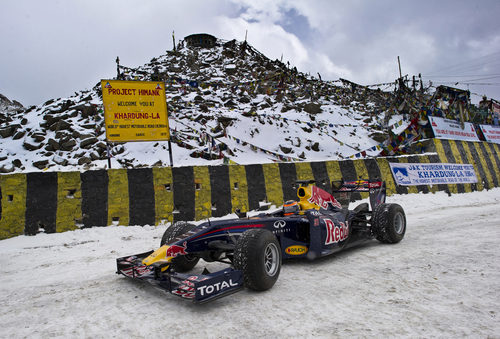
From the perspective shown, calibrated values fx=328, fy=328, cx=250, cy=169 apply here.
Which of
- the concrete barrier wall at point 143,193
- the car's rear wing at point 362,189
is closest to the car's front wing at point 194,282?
the concrete barrier wall at point 143,193

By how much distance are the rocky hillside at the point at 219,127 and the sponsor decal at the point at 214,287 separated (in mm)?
8455

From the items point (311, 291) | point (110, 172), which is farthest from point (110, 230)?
point (311, 291)

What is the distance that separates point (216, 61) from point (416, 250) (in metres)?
64.3

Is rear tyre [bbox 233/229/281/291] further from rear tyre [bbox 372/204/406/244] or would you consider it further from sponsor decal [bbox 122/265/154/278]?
rear tyre [bbox 372/204/406/244]

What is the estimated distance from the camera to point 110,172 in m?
8.14

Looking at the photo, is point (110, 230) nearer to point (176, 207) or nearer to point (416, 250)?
point (176, 207)

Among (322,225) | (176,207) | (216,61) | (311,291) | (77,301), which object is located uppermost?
(216,61)

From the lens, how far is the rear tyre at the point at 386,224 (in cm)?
640

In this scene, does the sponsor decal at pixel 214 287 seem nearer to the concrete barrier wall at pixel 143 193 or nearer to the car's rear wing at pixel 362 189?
the car's rear wing at pixel 362 189

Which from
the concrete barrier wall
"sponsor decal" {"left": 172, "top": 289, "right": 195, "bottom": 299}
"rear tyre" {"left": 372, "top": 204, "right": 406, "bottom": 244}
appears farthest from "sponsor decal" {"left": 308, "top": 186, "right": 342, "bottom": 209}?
the concrete barrier wall

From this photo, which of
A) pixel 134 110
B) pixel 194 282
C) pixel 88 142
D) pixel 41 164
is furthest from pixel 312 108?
pixel 194 282

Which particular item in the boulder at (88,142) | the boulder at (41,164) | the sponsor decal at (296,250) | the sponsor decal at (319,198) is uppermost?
the boulder at (88,142)

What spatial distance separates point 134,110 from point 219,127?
1462cm

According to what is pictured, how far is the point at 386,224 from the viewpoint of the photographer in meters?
6.40
